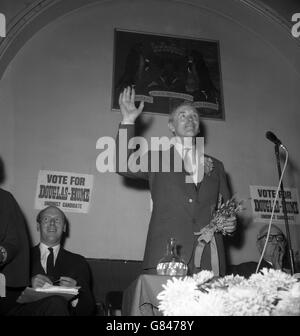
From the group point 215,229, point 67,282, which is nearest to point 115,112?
point 67,282

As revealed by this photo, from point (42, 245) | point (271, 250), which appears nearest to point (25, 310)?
point (42, 245)

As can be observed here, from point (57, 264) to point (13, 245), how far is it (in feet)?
3.25

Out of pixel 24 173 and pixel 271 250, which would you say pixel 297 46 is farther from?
pixel 24 173

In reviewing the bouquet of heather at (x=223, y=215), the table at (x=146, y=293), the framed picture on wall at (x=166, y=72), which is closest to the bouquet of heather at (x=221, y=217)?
the bouquet of heather at (x=223, y=215)

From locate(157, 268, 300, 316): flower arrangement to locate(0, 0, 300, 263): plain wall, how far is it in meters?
3.69

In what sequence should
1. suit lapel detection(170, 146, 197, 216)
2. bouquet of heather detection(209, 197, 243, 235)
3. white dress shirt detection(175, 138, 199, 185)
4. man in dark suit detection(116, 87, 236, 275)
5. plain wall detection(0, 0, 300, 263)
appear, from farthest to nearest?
plain wall detection(0, 0, 300, 263)
white dress shirt detection(175, 138, 199, 185)
suit lapel detection(170, 146, 197, 216)
man in dark suit detection(116, 87, 236, 275)
bouquet of heather detection(209, 197, 243, 235)

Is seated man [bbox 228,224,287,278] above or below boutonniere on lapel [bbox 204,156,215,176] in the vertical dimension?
below

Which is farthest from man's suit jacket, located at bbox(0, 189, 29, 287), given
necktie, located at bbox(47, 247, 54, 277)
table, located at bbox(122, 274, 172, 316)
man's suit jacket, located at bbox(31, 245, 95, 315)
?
table, located at bbox(122, 274, 172, 316)

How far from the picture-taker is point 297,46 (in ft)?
19.3

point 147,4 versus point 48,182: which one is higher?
point 147,4

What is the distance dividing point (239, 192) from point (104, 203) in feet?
5.51

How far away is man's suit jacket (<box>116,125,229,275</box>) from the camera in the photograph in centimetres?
250

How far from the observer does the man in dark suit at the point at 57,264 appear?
3521 mm

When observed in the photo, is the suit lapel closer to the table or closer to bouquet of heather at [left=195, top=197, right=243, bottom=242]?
bouquet of heather at [left=195, top=197, right=243, bottom=242]
